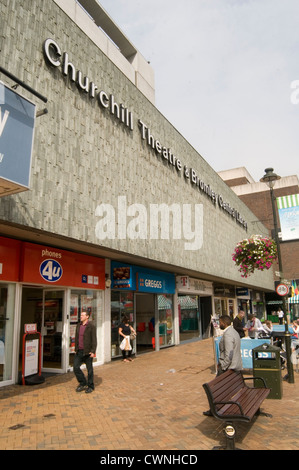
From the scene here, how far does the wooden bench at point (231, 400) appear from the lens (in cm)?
425

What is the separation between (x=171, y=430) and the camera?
5.18 meters

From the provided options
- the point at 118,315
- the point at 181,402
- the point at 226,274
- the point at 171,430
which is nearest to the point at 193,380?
the point at 181,402

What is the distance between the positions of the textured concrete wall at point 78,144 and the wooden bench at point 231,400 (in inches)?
191

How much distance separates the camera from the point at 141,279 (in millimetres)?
13586

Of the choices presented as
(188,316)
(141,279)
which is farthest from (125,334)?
(188,316)

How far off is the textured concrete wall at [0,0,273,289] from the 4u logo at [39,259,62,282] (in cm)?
140

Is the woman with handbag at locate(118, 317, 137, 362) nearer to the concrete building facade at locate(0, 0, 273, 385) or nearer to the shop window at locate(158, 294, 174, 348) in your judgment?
the concrete building facade at locate(0, 0, 273, 385)

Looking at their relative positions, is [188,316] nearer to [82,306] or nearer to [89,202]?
[82,306]

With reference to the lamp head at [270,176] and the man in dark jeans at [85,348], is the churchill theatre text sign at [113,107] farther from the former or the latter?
the man in dark jeans at [85,348]

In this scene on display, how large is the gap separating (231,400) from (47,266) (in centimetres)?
634

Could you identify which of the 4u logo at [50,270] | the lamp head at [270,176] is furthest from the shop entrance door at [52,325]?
the lamp head at [270,176]

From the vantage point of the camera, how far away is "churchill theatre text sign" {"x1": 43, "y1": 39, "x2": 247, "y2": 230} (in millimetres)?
8516

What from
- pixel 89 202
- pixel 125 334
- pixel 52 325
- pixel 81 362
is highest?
pixel 89 202

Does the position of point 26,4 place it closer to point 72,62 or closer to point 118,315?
point 72,62
